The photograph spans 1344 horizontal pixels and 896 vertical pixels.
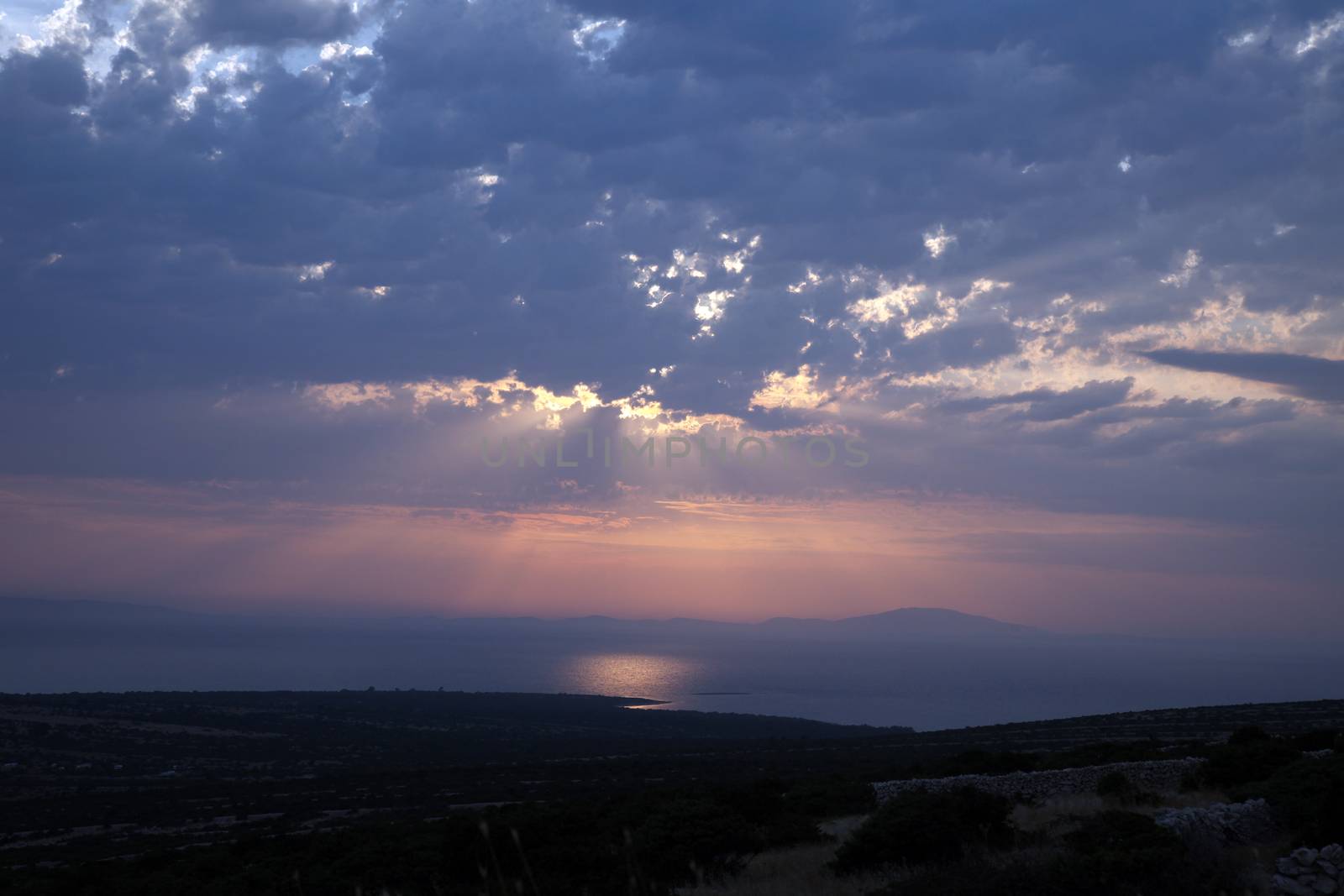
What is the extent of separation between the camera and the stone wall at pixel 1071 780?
15.6 m

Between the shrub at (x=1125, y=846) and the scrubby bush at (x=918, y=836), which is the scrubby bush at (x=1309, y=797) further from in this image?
the scrubby bush at (x=918, y=836)

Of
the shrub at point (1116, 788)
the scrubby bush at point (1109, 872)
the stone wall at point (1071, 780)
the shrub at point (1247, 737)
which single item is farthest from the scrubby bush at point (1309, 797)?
the shrub at point (1247, 737)

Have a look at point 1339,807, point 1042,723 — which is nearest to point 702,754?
point 1042,723

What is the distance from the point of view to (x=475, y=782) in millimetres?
33438

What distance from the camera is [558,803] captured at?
21.0 m

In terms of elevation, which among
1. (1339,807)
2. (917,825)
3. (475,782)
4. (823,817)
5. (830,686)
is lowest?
(830,686)

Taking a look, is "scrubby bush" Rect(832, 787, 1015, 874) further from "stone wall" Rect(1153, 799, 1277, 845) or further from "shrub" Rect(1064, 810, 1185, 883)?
"stone wall" Rect(1153, 799, 1277, 845)

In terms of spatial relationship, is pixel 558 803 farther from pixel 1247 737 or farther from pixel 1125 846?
pixel 1125 846

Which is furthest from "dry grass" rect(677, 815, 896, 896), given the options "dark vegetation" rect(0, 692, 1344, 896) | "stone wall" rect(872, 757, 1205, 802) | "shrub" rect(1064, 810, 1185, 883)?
"stone wall" rect(872, 757, 1205, 802)

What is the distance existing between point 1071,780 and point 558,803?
36.8 ft

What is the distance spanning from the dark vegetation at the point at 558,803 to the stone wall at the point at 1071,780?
2.03 ft

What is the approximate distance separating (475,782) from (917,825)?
26.1m

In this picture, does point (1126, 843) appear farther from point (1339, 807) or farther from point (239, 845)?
point (239, 845)

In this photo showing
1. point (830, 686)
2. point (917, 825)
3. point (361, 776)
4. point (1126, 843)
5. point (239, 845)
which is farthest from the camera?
point (830, 686)
